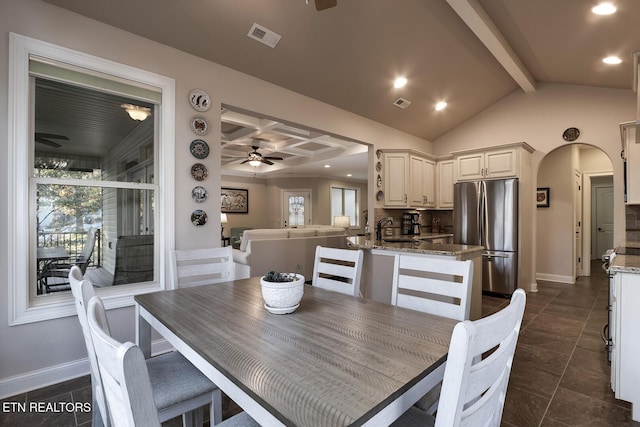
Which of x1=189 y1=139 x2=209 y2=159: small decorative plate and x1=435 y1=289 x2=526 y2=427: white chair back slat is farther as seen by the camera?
x1=189 y1=139 x2=209 y2=159: small decorative plate

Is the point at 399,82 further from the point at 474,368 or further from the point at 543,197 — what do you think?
the point at 474,368

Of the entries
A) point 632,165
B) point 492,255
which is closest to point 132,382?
point 632,165

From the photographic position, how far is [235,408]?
6.35ft

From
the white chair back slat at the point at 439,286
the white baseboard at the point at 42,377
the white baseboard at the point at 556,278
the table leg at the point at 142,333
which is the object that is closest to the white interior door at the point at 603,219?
the white baseboard at the point at 556,278

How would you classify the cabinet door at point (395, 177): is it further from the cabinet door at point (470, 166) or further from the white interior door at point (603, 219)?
the white interior door at point (603, 219)

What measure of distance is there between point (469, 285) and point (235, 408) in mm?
1601

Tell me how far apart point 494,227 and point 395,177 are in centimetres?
169

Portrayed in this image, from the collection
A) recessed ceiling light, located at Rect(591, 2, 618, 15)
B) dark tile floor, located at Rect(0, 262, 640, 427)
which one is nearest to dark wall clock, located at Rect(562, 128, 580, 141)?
recessed ceiling light, located at Rect(591, 2, 618, 15)

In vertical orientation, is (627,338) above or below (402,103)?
below

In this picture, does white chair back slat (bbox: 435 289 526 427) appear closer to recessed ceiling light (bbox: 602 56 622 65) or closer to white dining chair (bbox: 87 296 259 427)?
white dining chair (bbox: 87 296 259 427)

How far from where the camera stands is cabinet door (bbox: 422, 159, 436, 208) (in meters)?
5.59

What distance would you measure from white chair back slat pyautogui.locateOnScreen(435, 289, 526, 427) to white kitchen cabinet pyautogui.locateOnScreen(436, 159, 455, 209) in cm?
519

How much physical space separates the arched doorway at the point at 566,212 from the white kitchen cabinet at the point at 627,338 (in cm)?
410

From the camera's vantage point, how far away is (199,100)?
288cm
